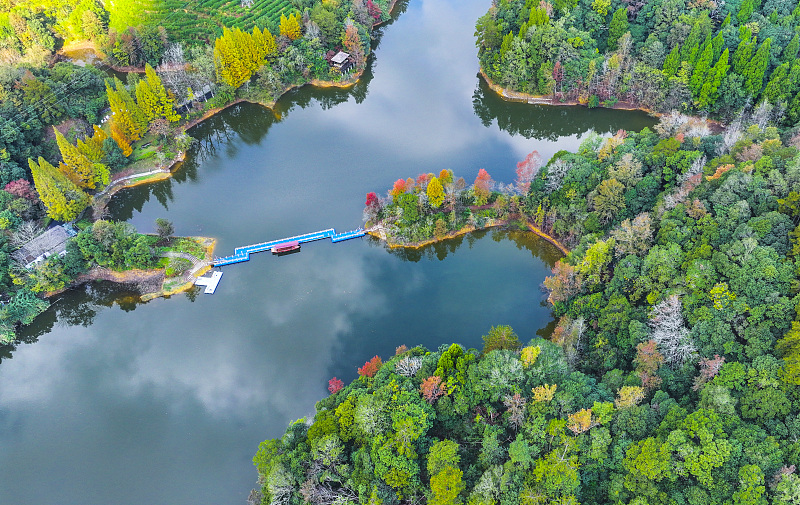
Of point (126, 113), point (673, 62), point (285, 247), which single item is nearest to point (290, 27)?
point (126, 113)

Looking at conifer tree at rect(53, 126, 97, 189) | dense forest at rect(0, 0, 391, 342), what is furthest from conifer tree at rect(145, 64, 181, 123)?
conifer tree at rect(53, 126, 97, 189)

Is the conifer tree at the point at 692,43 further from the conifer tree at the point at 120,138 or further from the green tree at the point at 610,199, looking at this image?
the conifer tree at the point at 120,138

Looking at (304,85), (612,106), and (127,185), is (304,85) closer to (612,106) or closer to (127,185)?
(127,185)

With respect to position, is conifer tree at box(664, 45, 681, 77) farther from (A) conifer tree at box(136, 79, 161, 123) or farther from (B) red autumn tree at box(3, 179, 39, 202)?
(B) red autumn tree at box(3, 179, 39, 202)

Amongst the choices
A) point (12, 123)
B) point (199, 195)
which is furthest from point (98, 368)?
point (12, 123)

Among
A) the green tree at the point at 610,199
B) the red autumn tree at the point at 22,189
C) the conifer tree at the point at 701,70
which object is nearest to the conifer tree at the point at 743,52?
the conifer tree at the point at 701,70

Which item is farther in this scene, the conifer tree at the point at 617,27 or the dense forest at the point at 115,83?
the conifer tree at the point at 617,27
